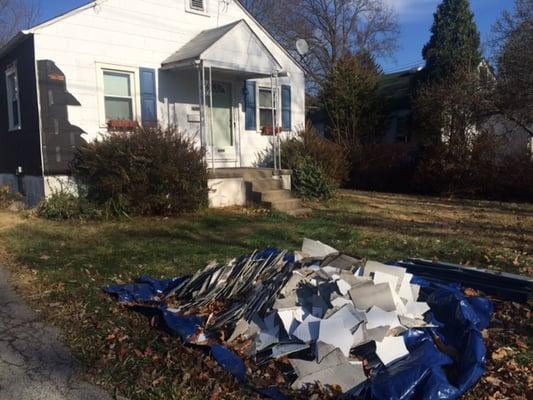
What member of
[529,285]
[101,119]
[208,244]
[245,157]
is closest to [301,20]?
[245,157]

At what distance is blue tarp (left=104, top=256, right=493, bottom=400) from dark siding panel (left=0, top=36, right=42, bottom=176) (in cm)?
713

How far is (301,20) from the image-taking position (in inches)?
1291

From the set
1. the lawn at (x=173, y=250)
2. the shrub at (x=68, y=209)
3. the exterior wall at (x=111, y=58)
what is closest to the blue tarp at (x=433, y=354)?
the lawn at (x=173, y=250)

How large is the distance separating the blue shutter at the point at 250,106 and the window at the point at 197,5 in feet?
7.33

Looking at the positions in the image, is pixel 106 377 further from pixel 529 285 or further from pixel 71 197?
pixel 71 197

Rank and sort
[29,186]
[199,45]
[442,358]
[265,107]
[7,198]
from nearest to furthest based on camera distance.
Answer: [442,358] → [29,186] → [7,198] → [199,45] → [265,107]

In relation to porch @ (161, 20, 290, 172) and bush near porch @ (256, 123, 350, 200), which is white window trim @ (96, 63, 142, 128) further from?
bush near porch @ (256, 123, 350, 200)

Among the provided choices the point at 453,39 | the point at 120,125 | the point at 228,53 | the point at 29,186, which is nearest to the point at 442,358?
the point at 120,125

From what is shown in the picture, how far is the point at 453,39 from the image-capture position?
17312 millimetres

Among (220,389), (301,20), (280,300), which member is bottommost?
(220,389)

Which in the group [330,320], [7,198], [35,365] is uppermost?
[7,198]

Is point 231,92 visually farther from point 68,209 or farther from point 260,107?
point 68,209

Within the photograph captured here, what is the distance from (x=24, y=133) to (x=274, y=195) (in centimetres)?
593

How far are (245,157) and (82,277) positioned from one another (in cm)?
816
